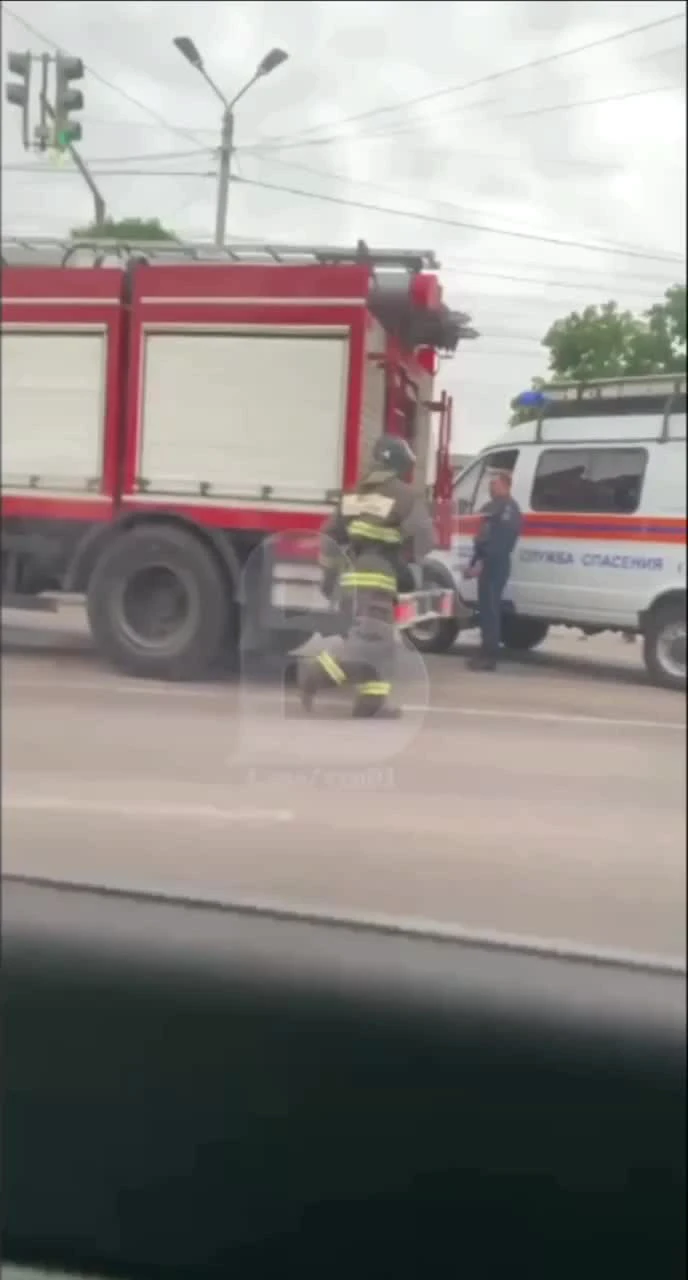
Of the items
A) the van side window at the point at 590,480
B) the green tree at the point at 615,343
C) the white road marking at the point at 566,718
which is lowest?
the white road marking at the point at 566,718

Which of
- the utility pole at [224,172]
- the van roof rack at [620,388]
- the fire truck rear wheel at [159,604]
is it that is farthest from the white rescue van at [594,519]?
the utility pole at [224,172]

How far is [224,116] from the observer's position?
256 centimetres

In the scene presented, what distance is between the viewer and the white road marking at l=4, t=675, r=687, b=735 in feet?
9.88

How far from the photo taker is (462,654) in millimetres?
2914

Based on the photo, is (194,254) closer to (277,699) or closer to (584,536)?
→ (277,699)

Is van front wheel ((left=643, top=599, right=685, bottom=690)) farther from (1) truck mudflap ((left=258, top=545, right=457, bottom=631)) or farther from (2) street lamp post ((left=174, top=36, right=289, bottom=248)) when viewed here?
(2) street lamp post ((left=174, top=36, right=289, bottom=248))

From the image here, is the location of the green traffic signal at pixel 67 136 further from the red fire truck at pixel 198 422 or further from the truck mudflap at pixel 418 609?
the truck mudflap at pixel 418 609

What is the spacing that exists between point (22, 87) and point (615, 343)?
103 cm

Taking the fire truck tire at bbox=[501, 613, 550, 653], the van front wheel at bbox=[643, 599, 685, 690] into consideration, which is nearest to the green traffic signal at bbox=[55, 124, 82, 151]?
the fire truck tire at bbox=[501, 613, 550, 653]

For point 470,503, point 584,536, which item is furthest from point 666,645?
point 470,503

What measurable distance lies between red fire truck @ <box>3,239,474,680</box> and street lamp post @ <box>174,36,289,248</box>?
0.35 feet

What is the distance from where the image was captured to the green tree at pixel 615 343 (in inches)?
103

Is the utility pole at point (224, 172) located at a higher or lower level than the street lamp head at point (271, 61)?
lower

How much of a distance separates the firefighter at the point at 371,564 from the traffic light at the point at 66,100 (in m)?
0.72
